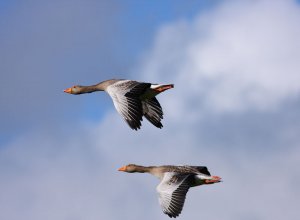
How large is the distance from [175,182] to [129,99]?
3.54m

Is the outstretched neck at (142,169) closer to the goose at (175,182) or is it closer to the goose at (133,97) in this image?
the goose at (175,182)

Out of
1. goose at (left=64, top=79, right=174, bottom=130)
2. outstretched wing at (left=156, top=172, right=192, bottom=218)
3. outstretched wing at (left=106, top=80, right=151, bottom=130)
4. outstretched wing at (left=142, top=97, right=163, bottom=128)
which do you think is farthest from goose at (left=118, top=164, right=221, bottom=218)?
outstretched wing at (left=106, top=80, right=151, bottom=130)

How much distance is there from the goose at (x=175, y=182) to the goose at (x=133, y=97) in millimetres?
2346

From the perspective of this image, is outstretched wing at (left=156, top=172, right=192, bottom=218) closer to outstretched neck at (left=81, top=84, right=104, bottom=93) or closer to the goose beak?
the goose beak

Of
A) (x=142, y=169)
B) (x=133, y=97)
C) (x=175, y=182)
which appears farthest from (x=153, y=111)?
(x=175, y=182)

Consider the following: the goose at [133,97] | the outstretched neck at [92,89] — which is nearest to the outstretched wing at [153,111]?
the goose at [133,97]

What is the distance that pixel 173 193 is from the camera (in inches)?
1884

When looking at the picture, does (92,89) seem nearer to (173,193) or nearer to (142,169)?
(142,169)

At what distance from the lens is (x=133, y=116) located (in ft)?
160

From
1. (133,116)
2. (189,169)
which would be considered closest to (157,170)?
(189,169)

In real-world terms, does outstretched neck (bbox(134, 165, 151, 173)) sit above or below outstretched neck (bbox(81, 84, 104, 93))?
below

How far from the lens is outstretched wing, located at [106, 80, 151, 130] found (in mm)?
48531

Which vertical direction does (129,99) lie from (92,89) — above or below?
below

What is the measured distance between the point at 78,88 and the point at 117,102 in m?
6.28
